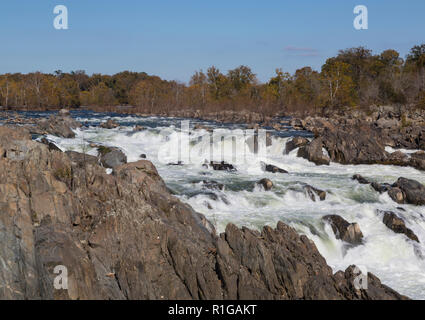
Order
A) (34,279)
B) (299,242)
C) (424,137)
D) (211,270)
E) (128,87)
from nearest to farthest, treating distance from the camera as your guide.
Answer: (34,279)
(211,270)
(299,242)
(424,137)
(128,87)

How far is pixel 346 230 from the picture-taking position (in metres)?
12.8

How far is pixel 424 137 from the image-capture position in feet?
87.8

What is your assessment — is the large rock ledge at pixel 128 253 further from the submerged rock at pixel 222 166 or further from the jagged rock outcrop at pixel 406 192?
the submerged rock at pixel 222 166

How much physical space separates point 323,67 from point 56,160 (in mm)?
65976

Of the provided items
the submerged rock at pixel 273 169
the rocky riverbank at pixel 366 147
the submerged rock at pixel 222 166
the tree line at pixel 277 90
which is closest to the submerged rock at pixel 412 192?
the submerged rock at pixel 273 169

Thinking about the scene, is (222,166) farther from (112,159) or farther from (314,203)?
(314,203)

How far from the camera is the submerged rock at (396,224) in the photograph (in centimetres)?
1297

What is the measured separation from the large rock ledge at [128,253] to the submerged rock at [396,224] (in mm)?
5489

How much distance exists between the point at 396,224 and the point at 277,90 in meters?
61.4

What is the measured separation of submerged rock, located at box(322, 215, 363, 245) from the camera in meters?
12.7

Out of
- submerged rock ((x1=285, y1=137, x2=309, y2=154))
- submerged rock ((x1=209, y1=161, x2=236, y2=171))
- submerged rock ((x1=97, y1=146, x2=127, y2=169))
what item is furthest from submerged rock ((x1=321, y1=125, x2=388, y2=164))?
submerged rock ((x1=97, y1=146, x2=127, y2=169))

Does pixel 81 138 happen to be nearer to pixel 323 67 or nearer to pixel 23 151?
pixel 23 151

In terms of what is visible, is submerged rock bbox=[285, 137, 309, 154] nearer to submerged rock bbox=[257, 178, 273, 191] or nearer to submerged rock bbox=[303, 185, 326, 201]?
submerged rock bbox=[257, 178, 273, 191]
